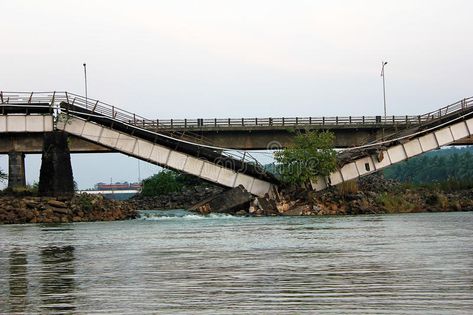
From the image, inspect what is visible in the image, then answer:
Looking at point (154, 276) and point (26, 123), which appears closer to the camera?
point (154, 276)

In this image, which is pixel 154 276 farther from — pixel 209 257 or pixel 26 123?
pixel 26 123

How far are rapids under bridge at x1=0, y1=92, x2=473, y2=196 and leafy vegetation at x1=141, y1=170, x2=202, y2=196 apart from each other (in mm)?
29310

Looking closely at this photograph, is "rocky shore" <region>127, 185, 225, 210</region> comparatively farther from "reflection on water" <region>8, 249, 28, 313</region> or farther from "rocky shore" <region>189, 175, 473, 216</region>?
"reflection on water" <region>8, 249, 28, 313</region>

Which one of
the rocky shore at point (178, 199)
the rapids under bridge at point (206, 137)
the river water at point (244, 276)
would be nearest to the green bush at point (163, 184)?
the rocky shore at point (178, 199)

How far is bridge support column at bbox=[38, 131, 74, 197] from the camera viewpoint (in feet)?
242

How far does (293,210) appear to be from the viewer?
254 ft

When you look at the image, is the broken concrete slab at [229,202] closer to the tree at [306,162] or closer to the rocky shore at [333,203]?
the rocky shore at [333,203]

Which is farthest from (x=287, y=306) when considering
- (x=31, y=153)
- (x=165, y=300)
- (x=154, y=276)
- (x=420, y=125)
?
(x=31, y=153)

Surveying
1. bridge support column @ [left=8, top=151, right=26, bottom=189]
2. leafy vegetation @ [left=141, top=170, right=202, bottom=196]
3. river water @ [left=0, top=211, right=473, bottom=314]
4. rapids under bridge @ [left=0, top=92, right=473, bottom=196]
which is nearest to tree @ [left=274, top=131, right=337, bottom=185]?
rapids under bridge @ [left=0, top=92, right=473, bottom=196]

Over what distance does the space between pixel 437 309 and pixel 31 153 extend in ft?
284

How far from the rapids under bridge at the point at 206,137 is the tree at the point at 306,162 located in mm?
1035

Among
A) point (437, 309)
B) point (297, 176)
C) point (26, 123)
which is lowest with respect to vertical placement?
point (437, 309)

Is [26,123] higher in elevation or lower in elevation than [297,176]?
higher

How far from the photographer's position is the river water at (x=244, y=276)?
17.3m
